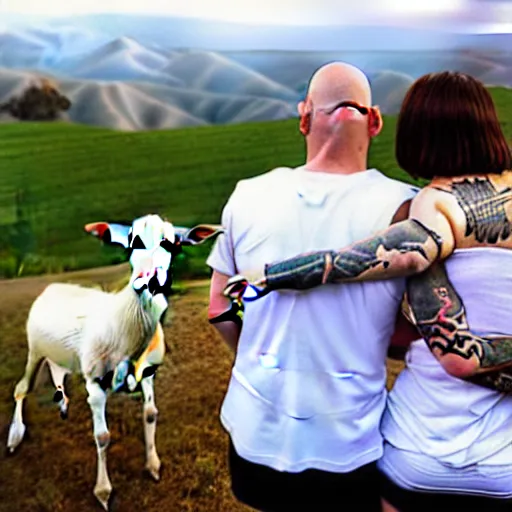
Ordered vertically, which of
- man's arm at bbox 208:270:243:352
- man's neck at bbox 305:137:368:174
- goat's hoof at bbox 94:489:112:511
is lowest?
goat's hoof at bbox 94:489:112:511

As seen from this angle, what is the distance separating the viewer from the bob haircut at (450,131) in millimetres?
1341

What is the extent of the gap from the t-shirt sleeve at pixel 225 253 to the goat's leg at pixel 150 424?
27 cm

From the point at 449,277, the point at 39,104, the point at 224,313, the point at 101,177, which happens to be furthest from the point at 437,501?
the point at 39,104

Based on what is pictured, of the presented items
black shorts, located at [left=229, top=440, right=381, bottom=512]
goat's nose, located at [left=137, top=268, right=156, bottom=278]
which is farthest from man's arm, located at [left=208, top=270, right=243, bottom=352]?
black shorts, located at [left=229, top=440, right=381, bottom=512]

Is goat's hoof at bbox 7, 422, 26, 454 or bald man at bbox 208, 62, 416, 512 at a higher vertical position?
bald man at bbox 208, 62, 416, 512

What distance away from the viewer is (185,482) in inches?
60.6

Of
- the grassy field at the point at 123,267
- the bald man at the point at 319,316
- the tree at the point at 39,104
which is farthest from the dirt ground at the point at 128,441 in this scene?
the tree at the point at 39,104

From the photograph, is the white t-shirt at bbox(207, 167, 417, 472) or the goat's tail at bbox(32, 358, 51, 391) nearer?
the white t-shirt at bbox(207, 167, 417, 472)

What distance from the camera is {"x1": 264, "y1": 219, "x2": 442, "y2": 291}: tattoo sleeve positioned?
1.32m

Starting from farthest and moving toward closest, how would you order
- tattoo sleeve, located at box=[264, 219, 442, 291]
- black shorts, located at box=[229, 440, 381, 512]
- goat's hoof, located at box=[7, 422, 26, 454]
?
goat's hoof, located at box=[7, 422, 26, 454] → black shorts, located at box=[229, 440, 381, 512] → tattoo sleeve, located at box=[264, 219, 442, 291]

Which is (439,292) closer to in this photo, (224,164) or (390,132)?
(390,132)

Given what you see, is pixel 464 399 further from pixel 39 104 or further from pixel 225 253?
pixel 39 104

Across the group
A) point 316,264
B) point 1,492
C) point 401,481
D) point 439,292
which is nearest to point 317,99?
point 316,264

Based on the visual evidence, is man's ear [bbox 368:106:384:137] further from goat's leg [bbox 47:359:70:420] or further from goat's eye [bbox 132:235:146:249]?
goat's leg [bbox 47:359:70:420]
